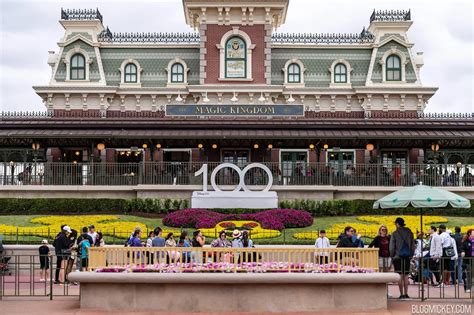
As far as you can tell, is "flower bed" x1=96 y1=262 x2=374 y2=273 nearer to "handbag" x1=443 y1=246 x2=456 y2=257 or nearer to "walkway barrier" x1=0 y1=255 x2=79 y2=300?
"walkway barrier" x1=0 y1=255 x2=79 y2=300

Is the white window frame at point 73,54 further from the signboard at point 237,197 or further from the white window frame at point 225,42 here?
the signboard at point 237,197

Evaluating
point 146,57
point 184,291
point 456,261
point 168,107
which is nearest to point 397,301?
point 456,261

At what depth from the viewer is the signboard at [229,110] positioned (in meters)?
42.9

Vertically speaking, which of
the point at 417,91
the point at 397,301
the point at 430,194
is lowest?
the point at 397,301

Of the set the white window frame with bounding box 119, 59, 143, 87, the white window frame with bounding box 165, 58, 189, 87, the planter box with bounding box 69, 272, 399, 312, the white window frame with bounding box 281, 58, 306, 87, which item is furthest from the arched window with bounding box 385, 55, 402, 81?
the planter box with bounding box 69, 272, 399, 312

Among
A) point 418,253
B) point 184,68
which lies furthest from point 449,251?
point 184,68

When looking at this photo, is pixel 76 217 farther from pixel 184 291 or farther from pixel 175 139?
pixel 184 291

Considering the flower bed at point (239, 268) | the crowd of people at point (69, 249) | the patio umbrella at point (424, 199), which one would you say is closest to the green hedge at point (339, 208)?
the patio umbrella at point (424, 199)

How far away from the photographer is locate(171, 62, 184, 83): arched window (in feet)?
168

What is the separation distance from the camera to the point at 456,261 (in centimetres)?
1945

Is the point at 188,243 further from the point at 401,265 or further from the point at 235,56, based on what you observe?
the point at 235,56

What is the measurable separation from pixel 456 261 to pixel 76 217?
758 inches

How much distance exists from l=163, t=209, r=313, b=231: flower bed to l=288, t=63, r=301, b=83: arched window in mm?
19910

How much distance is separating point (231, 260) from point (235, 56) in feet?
113
